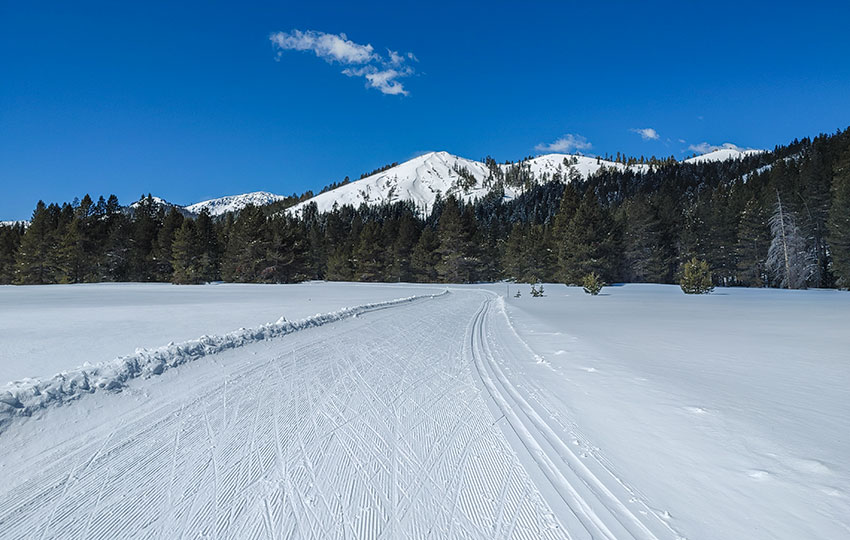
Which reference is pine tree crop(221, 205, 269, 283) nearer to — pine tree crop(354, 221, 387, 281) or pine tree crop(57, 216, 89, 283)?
pine tree crop(354, 221, 387, 281)

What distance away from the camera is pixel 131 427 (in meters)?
4.18

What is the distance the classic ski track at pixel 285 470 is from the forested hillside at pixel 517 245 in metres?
42.3

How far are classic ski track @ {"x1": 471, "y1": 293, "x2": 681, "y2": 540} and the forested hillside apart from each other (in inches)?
1628

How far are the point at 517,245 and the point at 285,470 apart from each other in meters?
60.6

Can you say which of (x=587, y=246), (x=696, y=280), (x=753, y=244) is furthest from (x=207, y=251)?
(x=753, y=244)

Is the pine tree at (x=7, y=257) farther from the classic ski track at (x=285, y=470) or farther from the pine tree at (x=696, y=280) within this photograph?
the pine tree at (x=696, y=280)

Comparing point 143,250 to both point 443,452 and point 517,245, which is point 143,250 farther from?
point 443,452

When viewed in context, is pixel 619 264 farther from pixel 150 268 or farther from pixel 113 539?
pixel 150 268

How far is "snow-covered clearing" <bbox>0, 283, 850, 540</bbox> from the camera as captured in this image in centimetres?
259

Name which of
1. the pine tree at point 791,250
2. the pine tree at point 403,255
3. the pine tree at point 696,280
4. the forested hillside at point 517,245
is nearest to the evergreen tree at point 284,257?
the forested hillside at point 517,245

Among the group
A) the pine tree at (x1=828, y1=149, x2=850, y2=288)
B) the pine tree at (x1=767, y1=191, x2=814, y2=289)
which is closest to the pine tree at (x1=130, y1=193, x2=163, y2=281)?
the pine tree at (x1=767, y1=191, x2=814, y2=289)

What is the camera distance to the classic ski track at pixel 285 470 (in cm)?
256

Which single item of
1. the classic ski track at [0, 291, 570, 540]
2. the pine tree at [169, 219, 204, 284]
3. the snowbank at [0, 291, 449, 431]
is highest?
the pine tree at [169, 219, 204, 284]

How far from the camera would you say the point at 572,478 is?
3.14m
